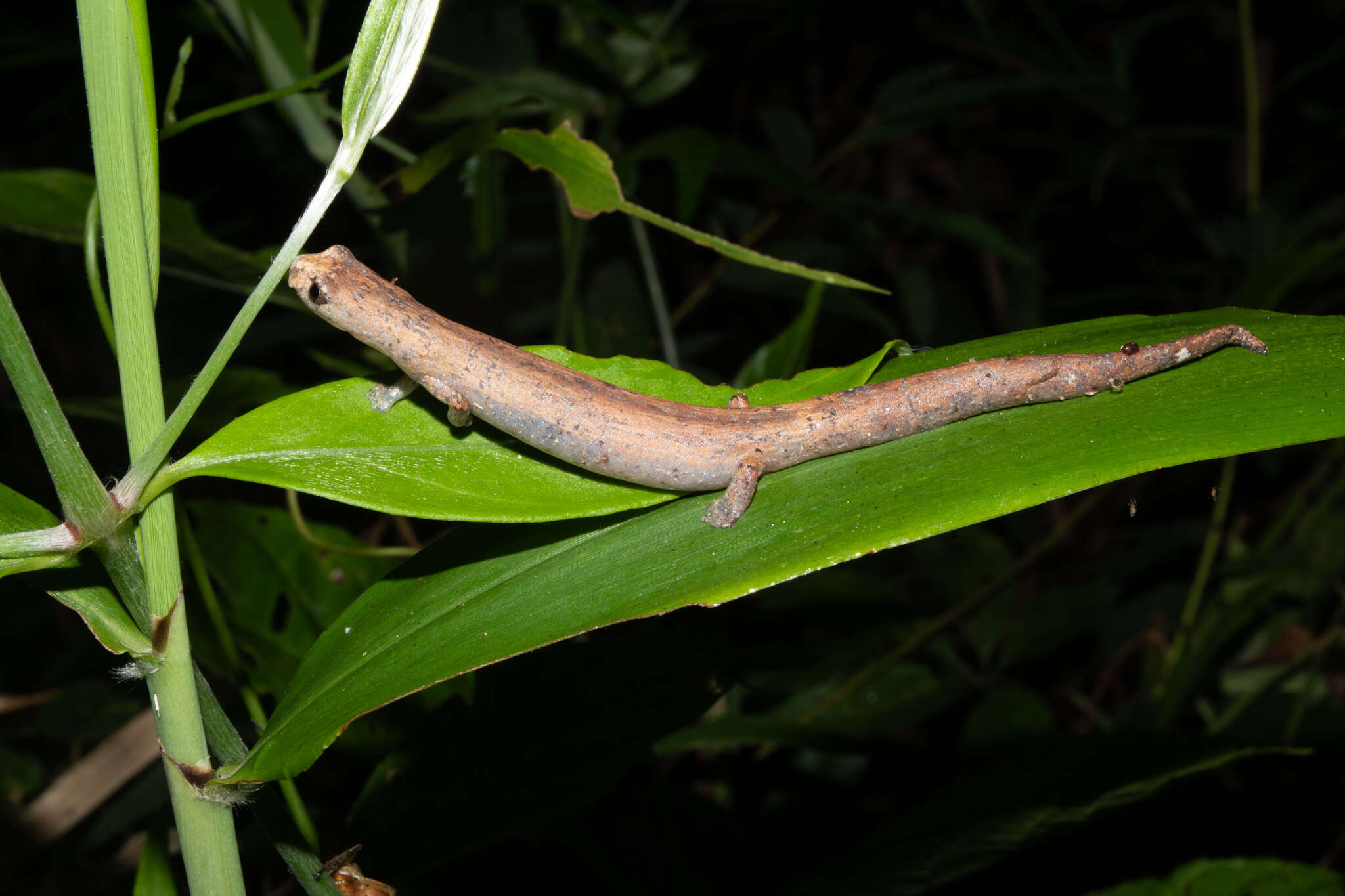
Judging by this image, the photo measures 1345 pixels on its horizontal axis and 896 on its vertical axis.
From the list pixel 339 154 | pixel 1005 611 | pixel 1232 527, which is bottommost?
pixel 339 154

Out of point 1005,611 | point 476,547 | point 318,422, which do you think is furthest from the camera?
point 1005,611

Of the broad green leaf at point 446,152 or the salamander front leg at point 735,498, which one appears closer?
the salamander front leg at point 735,498

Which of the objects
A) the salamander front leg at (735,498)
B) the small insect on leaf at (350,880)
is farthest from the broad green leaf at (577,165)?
the small insect on leaf at (350,880)

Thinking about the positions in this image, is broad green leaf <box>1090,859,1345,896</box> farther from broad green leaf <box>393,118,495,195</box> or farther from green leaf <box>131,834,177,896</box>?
broad green leaf <box>393,118,495,195</box>

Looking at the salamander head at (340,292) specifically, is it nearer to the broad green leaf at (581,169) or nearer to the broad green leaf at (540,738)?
the broad green leaf at (581,169)

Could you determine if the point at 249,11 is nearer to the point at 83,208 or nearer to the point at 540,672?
the point at 83,208

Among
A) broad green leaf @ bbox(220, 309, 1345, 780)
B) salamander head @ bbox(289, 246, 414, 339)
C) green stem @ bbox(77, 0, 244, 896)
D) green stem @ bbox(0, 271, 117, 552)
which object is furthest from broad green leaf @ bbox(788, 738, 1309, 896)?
green stem @ bbox(0, 271, 117, 552)

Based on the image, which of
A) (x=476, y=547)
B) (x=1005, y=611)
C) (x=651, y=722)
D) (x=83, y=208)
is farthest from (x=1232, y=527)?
(x=83, y=208)
